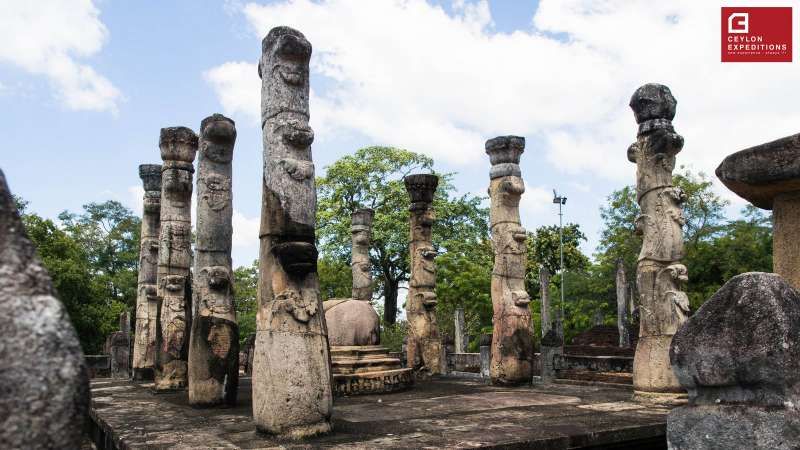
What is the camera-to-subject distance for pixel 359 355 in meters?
11.4

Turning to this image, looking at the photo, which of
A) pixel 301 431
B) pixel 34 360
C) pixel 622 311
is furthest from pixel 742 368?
pixel 622 311

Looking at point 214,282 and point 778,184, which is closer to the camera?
point 778,184

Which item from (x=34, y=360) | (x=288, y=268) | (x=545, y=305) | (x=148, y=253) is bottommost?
(x=545, y=305)

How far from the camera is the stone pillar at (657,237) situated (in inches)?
342

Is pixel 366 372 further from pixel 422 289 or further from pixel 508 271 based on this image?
pixel 422 289

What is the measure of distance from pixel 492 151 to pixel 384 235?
19996 millimetres

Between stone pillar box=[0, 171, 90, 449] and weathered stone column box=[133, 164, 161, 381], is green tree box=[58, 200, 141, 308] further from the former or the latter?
stone pillar box=[0, 171, 90, 449]

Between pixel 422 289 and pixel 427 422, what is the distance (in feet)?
24.8

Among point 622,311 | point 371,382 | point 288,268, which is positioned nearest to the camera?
point 288,268

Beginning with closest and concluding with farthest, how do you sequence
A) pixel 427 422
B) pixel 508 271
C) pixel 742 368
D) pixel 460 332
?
pixel 742 368 → pixel 427 422 → pixel 508 271 → pixel 460 332

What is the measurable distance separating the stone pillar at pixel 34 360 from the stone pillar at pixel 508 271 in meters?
10.6

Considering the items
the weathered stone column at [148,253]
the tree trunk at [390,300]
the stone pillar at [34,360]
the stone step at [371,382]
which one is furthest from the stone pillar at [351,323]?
the tree trunk at [390,300]

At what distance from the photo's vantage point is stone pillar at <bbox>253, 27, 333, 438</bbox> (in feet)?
19.6

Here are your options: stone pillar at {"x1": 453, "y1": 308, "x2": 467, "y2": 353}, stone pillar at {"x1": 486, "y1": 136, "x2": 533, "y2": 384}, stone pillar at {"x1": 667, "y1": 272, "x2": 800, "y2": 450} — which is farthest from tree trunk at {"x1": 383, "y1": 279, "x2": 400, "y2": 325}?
stone pillar at {"x1": 667, "y1": 272, "x2": 800, "y2": 450}
